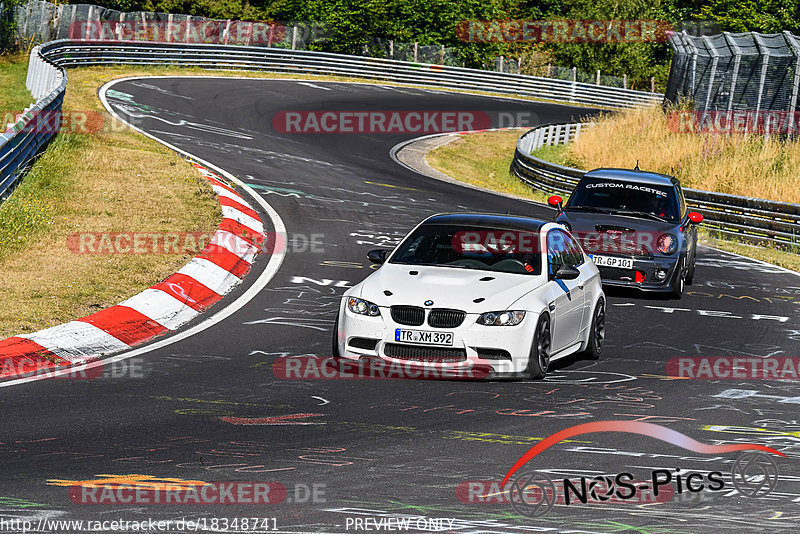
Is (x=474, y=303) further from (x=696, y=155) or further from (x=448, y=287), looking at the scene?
(x=696, y=155)

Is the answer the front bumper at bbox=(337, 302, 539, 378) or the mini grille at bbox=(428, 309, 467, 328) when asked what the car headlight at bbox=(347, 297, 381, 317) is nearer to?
the front bumper at bbox=(337, 302, 539, 378)

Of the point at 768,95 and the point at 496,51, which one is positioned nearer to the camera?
the point at 768,95

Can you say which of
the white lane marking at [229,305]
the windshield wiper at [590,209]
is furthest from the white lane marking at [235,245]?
the windshield wiper at [590,209]

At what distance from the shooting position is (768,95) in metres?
30.8

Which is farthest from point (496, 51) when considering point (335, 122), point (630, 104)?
point (335, 122)

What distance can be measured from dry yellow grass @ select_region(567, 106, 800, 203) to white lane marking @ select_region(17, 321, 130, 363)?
60.1 ft

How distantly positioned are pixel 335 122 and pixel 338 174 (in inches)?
409

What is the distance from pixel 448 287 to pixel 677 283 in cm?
568

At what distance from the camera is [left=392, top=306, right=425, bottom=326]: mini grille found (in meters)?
9.56

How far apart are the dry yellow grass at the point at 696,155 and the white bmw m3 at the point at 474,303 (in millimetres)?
15757

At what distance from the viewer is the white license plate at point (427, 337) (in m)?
9.46

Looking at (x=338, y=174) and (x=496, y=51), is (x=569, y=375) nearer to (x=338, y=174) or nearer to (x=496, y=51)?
(x=338, y=174)

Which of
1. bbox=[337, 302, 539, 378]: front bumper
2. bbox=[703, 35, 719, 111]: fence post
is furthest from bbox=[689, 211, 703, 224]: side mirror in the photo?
bbox=[703, 35, 719, 111]: fence post

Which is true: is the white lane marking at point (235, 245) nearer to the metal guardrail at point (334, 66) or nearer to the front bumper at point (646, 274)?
the front bumper at point (646, 274)
